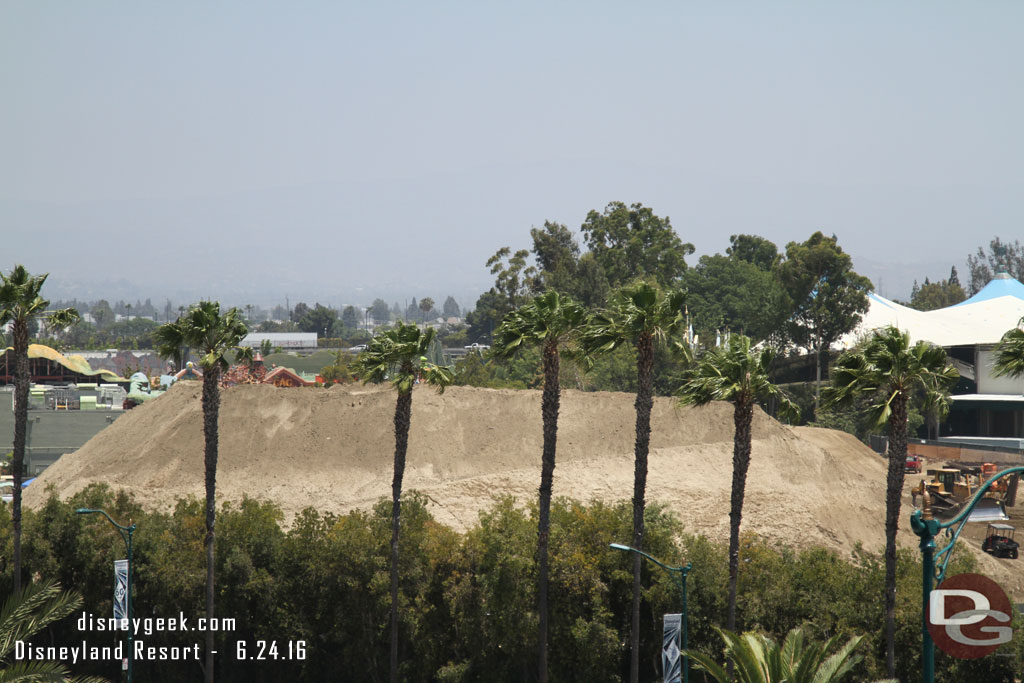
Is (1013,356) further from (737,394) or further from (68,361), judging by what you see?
(68,361)

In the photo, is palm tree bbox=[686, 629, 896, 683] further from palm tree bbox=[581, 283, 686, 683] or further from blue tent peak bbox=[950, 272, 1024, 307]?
blue tent peak bbox=[950, 272, 1024, 307]

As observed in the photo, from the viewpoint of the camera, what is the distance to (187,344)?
129 feet

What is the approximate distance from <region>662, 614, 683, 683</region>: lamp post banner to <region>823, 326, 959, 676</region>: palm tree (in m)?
5.82

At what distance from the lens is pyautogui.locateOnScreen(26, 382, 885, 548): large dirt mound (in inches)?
2057

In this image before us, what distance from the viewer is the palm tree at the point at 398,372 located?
123 feet

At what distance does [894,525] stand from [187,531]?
89.2 ft

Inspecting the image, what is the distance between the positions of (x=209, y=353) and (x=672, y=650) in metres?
18.9

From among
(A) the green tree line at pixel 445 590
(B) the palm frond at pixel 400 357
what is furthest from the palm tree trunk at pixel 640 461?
(B) the palm frond at pixel 400 357

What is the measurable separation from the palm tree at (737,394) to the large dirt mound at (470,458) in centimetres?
1549

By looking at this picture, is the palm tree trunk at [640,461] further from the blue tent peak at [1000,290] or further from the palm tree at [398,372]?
the blue tent peak at [1000,290]

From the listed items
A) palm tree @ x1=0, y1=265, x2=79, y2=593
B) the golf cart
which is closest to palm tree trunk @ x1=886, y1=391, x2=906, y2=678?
the golf cart

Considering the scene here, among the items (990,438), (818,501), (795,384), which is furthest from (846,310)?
(818,501)

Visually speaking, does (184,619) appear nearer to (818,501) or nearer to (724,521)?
(724,521)

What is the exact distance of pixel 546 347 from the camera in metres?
36.5
